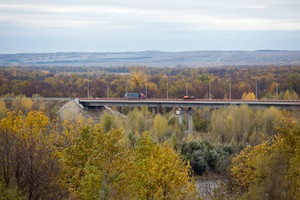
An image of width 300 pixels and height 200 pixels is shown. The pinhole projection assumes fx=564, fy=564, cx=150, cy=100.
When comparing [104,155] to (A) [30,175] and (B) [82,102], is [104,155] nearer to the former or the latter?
(A) [30,175]

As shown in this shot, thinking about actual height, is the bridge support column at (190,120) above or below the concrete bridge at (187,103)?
below

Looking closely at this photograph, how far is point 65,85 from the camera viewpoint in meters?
116

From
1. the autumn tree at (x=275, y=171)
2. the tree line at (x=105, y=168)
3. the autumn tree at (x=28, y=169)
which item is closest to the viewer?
the tree line at (x=105, y=168)

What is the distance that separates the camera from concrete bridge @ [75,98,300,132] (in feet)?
256

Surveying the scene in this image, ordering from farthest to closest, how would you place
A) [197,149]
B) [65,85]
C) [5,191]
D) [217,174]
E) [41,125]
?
[65,85], [197,149], [217,174], [41,125], [5,191]

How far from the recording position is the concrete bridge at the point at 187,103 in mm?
78125

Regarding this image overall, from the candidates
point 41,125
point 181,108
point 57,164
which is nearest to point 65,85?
point 181,108

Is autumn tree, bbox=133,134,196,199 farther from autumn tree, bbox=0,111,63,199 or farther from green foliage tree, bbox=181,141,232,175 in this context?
green foliage tree, bbox=181,141,232,175

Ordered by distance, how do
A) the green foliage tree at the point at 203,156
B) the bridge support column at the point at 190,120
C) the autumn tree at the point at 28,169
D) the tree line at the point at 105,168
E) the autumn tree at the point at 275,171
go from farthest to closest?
the bridge support column at the point at 190,120 < the green foliage tree at the point at 203,156 < the autumn tree at the point at 275,171 < the autumn tree at the point at 28,169 < the tree line at the point at 105,168

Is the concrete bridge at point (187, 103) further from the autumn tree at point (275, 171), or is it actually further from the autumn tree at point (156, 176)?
the autumn tree at point (156, 176)

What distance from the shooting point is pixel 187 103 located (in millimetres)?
82000

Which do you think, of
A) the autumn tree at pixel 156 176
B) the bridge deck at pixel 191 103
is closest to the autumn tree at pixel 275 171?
the autumn tree at pixel 156 176

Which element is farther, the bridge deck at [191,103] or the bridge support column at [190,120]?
the bridge deck at [191,103]

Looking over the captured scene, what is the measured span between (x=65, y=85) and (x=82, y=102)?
29.8 m
